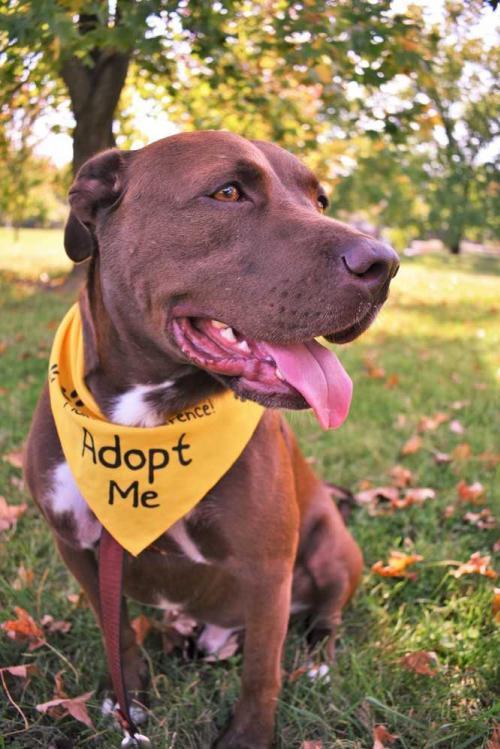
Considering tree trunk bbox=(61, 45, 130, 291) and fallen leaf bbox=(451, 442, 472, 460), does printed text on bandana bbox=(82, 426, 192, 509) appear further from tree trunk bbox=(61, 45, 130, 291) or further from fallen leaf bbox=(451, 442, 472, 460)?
tree trunk bbox=(61, 45, 130, 291)

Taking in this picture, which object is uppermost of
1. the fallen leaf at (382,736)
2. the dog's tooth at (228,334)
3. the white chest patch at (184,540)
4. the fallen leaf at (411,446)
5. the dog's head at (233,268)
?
the dog's head at (233,268)

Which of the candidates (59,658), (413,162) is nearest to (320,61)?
(59,658)

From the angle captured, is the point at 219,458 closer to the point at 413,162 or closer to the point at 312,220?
the point at 312,220

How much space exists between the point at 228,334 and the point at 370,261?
1.68 ft

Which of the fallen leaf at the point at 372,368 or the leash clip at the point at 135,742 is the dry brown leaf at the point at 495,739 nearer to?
the leash clip at the point at 135,742

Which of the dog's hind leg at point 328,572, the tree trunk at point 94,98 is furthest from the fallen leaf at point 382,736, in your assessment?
the tree trunk at point 94,98

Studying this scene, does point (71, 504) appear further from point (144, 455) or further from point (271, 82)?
point (271, 82)

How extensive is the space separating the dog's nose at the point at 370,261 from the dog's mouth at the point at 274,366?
6.8 inches

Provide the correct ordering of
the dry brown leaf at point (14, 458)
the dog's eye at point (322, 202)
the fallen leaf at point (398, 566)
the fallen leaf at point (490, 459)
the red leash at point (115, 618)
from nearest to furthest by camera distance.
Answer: the red leash at point (115, 618) → the dog's eye at point (322, 202) → the fallen leaf at point (398, 566) → the dry brown leaf at point (14, 458) → the fallen leaf at point (490, 459)

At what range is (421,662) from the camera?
262 cm

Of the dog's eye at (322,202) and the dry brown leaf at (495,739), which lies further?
the dog's eye at (322,202)

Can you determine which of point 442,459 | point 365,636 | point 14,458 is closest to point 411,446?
point 442,459

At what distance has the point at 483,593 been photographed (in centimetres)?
305

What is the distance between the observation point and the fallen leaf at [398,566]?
3246 millimetres
